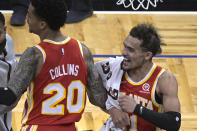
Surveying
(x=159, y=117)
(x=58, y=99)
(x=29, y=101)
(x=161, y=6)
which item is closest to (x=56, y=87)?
(x=58, y=99)

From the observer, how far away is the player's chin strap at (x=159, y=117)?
336 centimetres

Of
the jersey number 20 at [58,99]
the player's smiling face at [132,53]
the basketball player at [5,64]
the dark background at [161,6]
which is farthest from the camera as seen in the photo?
the dark background at [161,6]

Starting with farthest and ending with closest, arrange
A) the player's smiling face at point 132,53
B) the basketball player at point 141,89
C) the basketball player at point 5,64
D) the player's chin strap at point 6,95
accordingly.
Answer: the basketball player at point 5,64
the player's smiling face at point 132,53
the basketball player at point 141,89
the player's chin strap at point 6,95

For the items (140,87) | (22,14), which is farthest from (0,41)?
(22,14)

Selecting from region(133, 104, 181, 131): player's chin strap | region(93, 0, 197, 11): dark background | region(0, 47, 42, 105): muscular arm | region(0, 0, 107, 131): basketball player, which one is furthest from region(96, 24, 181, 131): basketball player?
region(93, 0, 197, 11): dark background

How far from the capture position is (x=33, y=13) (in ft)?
10.8

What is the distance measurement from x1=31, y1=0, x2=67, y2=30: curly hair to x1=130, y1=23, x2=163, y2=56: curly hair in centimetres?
57

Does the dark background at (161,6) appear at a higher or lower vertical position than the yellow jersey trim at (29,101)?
lower

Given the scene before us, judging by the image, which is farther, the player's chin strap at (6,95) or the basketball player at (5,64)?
the basketball player at (5,64)

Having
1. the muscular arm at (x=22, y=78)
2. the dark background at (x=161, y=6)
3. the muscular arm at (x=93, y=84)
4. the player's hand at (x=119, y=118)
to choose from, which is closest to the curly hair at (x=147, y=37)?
the muscular arm at (x=93, y=84)

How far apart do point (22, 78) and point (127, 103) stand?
75cm

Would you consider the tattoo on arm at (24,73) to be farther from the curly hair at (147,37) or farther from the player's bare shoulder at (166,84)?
the player's bare shoulder at (166,84)

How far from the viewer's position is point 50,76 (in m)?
3.27

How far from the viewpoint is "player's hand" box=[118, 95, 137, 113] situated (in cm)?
340
